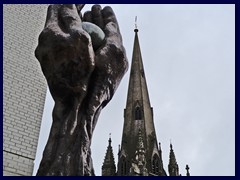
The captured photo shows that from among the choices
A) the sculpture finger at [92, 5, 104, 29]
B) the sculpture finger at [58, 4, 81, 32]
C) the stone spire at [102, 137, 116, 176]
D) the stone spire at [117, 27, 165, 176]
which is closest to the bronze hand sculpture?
the sculpture finger at [58, 4, 81, 32]

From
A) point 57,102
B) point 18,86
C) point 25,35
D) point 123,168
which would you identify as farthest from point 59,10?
point 123,168

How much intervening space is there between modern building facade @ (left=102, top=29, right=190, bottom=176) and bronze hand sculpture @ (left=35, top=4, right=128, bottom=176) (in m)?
16.7

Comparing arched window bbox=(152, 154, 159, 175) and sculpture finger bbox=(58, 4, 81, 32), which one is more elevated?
arched window bbox=(152, 154, 159, 175)

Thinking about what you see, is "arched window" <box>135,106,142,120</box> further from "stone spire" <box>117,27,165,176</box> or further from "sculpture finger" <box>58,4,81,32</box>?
"sculpture finger" <box>58,4,81,32</box>

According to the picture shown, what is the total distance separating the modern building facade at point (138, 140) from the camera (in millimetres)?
24375

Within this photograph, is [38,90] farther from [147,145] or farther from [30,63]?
[147,145]

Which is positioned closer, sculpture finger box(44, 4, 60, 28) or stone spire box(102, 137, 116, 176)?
sculpture finger box(44, 4, 60, 28)

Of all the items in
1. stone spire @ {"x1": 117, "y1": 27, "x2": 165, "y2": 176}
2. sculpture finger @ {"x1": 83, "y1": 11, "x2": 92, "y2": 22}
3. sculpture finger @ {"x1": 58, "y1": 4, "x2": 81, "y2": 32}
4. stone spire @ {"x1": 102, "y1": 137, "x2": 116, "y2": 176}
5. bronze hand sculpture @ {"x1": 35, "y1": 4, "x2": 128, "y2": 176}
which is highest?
stone spire @ {"x1": 117, "y1": 27, "x2": 165, "y2": 176}

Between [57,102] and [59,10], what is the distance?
4.14 ft

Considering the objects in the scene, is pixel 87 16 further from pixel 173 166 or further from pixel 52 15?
pixel 173 166

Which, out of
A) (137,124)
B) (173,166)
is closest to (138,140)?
(173,166)

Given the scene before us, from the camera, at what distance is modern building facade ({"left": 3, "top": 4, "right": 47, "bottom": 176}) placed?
5755 millimetres

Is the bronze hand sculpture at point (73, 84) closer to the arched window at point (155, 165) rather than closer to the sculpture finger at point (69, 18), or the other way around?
the sculpture finger at point (69, 18)

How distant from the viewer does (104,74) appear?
15.6 feet
